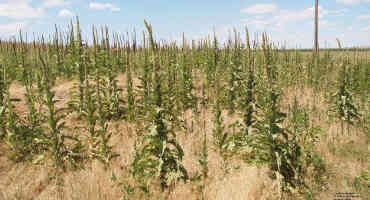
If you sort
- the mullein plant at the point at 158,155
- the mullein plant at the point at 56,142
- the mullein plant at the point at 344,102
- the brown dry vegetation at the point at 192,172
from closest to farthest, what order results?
the brown dry vegetation at the point at 192,172 < the mullein plant at the point at 158,155 < the mullein plant at the point at 56,142 < the mullein plant at the point at 344,102

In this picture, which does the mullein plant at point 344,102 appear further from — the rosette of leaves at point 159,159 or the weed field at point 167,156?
the rosette of leaves at point 159,159

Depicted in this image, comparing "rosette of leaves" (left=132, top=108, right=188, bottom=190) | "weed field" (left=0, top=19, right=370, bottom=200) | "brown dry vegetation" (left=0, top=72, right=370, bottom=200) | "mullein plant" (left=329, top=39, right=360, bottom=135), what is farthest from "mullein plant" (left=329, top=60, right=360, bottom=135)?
Answer: "rosette of leaves" (left=132, top=108, right=188, bottom=190)

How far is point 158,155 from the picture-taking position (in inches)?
213

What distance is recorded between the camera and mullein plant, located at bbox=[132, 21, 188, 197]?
5.30 m

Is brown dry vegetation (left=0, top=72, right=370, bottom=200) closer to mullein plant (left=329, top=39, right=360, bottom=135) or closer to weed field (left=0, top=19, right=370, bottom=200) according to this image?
weed field (left=0, top=19, right=370, bottom=200)

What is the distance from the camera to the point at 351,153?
282 inches

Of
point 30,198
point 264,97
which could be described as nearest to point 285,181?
point 264,97

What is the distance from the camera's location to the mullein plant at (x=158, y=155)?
5.30m

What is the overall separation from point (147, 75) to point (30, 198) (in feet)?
14.3

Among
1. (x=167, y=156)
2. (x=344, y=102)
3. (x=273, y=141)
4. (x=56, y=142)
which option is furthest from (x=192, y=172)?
(x=344, y=102)

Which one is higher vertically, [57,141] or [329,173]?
[57,141]

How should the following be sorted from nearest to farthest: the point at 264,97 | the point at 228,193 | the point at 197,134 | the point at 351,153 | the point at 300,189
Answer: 1. the point at 228,193
2. the point at 300,189
3. the point at 264,97
4. the point at 351,153
5. the point at 197,134

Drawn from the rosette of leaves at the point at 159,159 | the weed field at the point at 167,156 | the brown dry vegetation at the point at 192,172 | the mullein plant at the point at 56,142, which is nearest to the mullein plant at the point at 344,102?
the weed field at the point at 167,156

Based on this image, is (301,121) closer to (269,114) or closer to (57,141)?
(269,114)
